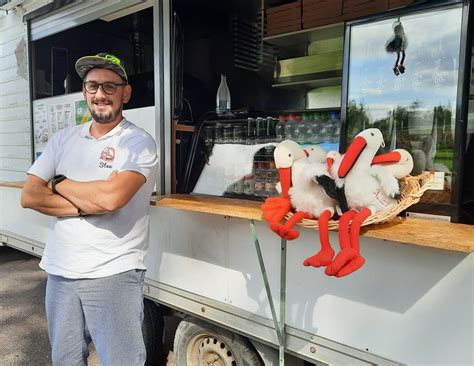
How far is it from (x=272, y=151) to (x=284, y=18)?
54.7 inches

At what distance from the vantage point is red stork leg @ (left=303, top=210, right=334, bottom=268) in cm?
119

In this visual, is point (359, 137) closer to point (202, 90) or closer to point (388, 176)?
point (388, 176)

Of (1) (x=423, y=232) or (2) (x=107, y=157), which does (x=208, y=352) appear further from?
(1) (x=423, y=232)

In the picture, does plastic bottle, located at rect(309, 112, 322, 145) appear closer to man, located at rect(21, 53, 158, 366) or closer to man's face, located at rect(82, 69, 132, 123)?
man, located at rect(21, 53, 158, 366)

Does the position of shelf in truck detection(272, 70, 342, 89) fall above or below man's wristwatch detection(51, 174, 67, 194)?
above

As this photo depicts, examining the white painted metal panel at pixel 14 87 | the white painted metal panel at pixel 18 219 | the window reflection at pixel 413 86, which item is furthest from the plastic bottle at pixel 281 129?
the white painted metal panel at pixel 14 87

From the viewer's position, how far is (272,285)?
1798mm

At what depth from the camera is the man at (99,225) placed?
1.72 meters

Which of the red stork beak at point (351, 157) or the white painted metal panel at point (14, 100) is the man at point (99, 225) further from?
the white painted metal panel at point (14, 100)

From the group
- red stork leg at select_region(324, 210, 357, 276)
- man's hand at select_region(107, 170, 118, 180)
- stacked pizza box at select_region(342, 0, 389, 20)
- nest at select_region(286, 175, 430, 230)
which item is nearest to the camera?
red stork leg at select_region(324, 210, 357, 276)

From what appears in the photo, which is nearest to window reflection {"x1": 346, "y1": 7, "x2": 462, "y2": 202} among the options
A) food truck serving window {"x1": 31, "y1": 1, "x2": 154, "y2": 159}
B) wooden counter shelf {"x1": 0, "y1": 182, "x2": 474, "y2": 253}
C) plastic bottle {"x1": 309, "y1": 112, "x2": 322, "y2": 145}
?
wooden counter shelf {"x1": 0, "y1": 182, "x2": 474, "y2": 253}

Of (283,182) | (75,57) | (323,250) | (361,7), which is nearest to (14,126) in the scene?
(75,57)

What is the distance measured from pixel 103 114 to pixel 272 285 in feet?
3.52

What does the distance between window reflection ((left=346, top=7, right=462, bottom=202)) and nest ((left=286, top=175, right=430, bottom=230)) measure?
0.24 m
